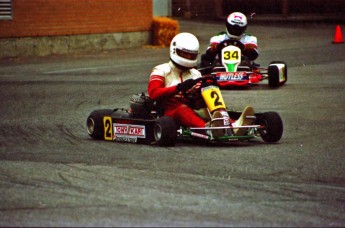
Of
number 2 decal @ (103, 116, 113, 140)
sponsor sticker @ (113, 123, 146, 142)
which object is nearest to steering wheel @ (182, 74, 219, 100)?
sponsor sticker @ (113, 123, 146, 142)

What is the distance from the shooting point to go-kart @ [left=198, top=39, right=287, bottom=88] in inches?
597

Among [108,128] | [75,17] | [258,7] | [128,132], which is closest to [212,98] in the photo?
[128,132]

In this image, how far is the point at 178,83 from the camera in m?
9.67

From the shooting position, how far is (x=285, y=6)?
3512cm

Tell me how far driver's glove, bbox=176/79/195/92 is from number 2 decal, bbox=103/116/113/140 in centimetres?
89

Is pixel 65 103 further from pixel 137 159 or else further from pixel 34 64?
pixel 34 64

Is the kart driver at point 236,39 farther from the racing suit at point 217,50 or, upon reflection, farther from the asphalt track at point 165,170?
the asphalt track at point 165,170

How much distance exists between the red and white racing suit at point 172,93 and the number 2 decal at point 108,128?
0.54 meters

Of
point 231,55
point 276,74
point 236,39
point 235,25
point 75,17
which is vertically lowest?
point 75,17

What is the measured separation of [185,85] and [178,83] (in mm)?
291

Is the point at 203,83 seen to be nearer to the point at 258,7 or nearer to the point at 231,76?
the point at 231,76

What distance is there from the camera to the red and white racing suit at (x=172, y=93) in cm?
942

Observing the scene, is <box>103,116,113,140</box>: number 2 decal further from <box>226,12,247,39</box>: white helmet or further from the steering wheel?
<box>226,12,247,39</box>: white helmet

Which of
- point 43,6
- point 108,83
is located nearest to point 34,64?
point 43,6
